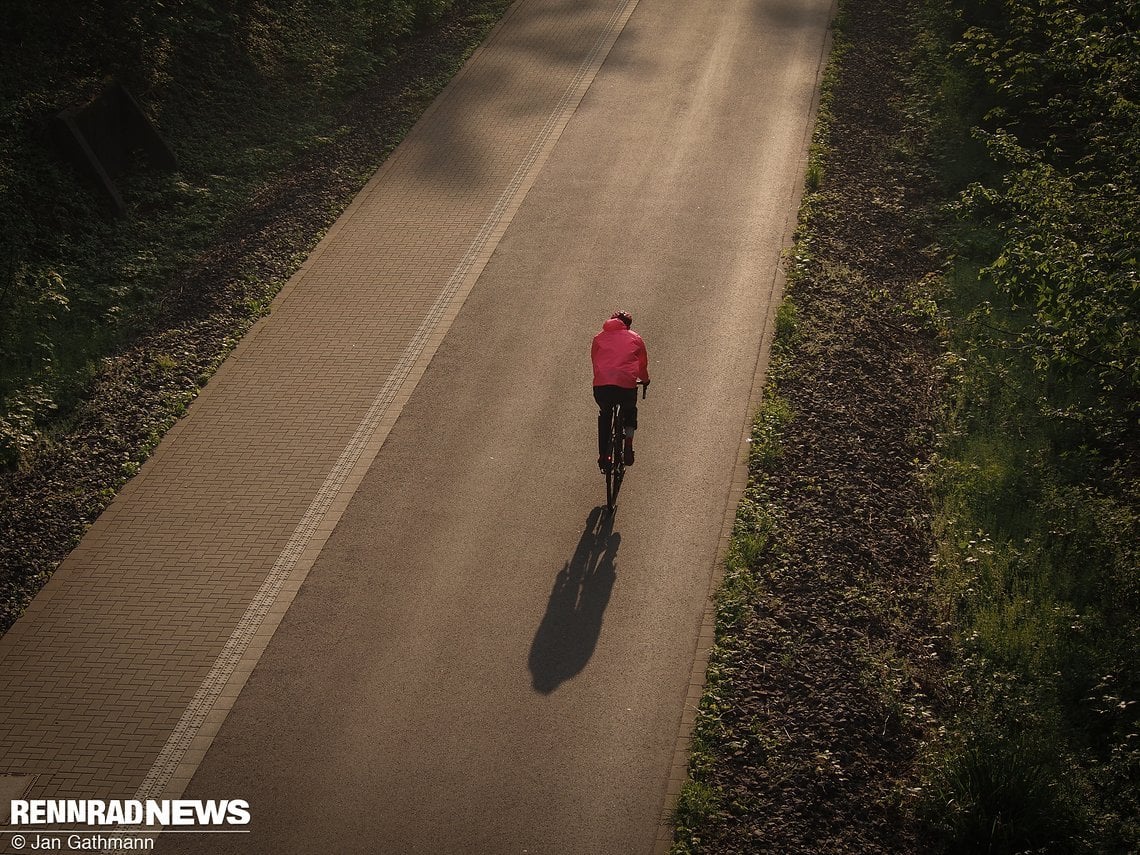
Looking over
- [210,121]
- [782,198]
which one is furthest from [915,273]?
[210,121]

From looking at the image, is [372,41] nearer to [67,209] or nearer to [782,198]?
[67,209]

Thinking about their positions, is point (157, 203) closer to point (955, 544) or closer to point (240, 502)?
point (240, 502)

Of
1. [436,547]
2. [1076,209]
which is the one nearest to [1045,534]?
[1076,209]

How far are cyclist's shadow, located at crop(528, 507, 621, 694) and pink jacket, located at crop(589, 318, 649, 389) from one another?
145cm

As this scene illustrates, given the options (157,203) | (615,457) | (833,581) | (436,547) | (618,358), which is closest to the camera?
(833,581)

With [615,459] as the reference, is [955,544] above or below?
below

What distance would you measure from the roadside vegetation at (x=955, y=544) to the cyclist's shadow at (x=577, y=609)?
1.19 m

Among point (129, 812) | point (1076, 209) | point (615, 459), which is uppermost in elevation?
point (1076, 209)

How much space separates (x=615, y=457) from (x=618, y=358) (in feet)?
3.62

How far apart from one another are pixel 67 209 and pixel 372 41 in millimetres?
8465

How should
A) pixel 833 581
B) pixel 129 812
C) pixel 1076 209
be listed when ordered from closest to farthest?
1. pixel 129 812
2. pixel 833 581
3. pixel 1076 209

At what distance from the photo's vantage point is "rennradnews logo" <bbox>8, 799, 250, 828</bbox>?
25.9 ft

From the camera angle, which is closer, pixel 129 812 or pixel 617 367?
pixel 129 812

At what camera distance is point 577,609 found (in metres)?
9.41
